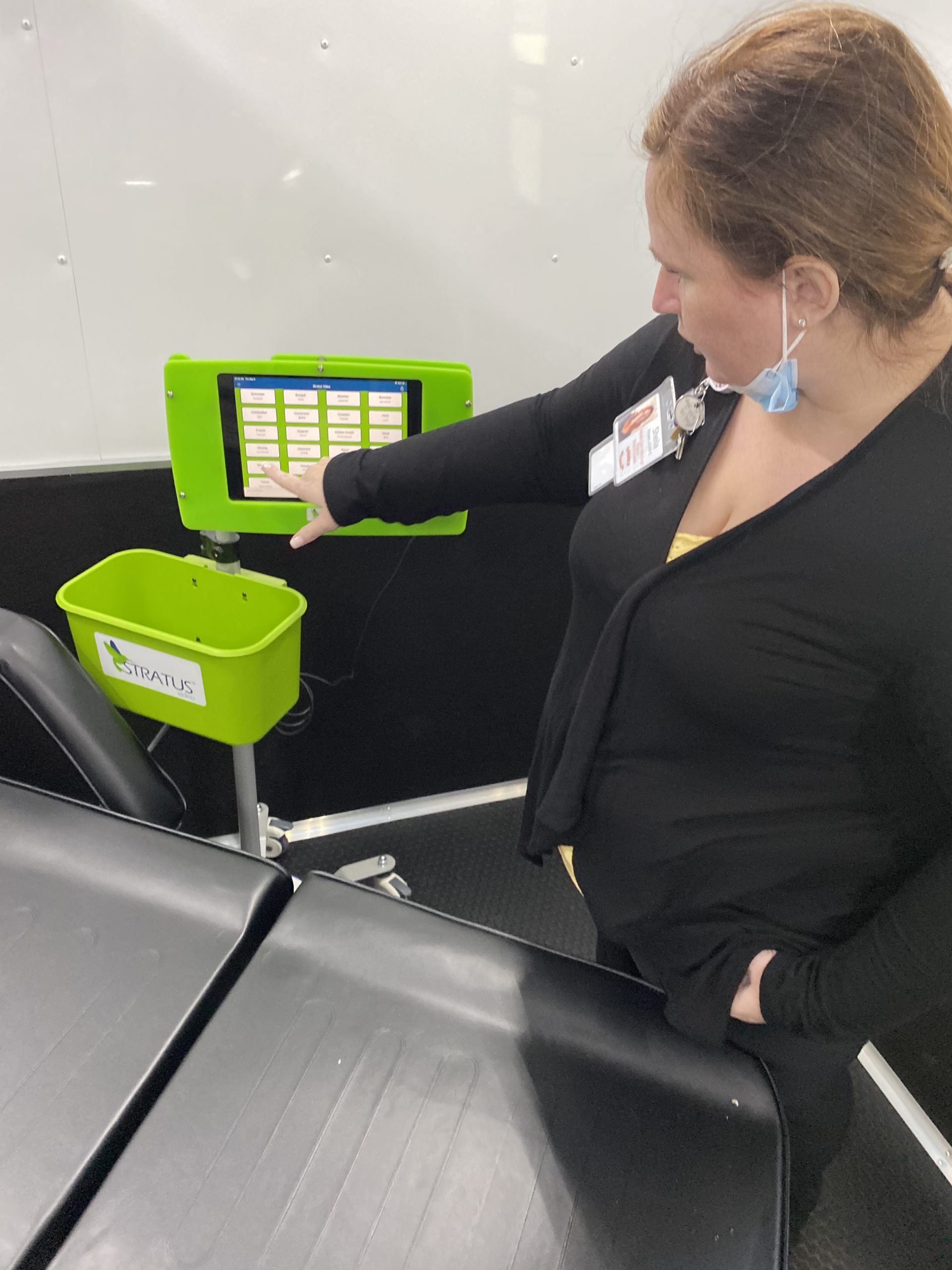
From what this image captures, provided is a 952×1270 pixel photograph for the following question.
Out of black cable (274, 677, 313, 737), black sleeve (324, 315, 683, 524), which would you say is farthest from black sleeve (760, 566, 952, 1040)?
black cable (274, 677, 313, 737)

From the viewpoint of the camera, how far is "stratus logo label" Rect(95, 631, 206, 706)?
0.92m

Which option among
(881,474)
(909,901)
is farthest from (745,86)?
(909,901)

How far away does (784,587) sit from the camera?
0.54 metres

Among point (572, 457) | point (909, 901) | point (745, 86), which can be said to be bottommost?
point (909, 901)

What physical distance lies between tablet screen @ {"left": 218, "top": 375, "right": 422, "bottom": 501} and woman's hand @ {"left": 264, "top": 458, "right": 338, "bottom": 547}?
0.02 m

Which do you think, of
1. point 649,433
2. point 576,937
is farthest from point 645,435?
point 576,937

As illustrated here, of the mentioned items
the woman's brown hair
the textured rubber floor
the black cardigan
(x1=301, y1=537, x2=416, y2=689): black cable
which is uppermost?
the woman's brown hair

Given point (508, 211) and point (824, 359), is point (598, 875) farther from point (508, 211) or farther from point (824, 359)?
point (508, 211)

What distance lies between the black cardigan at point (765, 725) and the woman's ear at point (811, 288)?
0.09m

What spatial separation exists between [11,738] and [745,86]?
4.16 ft

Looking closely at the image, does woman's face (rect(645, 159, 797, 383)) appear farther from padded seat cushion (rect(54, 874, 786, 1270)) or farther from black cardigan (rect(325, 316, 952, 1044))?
padded seat cushion (rect(54, 874, 786, 1270))

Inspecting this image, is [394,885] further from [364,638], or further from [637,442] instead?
[637,442]

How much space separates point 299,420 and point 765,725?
1.98 feet

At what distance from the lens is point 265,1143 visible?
557 mm
